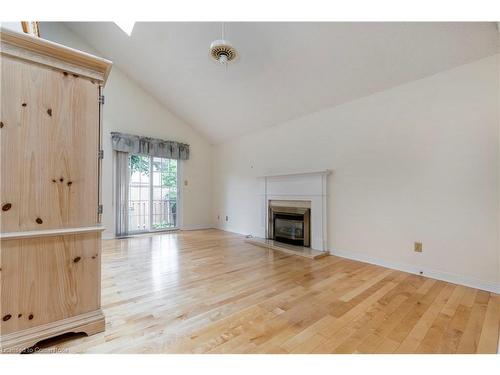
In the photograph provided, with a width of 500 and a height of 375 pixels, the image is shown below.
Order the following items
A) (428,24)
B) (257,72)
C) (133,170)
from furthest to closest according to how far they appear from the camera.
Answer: (133,170) < (257,72) < (428,24)

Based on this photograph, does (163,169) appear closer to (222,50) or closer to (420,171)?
(222,50)

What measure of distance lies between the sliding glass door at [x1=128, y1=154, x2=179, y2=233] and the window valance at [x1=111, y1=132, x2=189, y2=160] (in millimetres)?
256

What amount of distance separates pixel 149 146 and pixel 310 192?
369 centimetres

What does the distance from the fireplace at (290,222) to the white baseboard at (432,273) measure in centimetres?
75

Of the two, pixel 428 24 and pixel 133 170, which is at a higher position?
pixel 428 24

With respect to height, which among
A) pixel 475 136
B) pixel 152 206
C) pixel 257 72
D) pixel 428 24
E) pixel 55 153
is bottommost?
pixel 152 206

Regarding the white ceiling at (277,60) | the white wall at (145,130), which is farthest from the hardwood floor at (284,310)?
the white wall at (145,130)

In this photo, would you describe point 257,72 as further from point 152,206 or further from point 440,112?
point 152,206

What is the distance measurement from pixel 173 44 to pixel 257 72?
1.45 meters

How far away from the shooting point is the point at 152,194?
5301 mm

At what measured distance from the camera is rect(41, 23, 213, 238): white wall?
180 inches

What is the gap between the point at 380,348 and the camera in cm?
131

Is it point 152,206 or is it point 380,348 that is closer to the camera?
point 380,348

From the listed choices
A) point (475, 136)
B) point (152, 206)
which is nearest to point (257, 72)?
point (475, 136)
